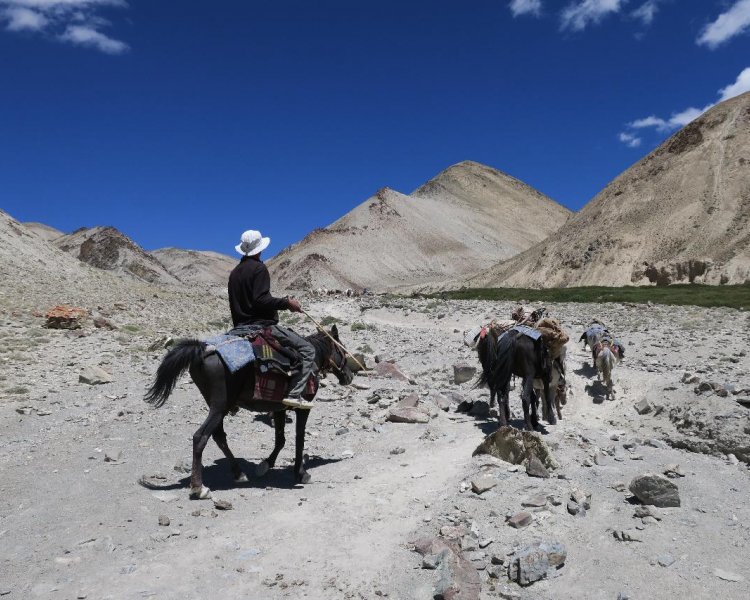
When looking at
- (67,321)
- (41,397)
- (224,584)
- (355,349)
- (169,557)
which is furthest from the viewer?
(355,349)

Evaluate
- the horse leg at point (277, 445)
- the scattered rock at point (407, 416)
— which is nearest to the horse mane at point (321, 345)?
the horse leg at point (277, 445)

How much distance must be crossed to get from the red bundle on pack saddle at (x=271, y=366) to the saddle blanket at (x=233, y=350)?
0.31 ft

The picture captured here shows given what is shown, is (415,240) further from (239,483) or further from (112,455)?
(239,483)

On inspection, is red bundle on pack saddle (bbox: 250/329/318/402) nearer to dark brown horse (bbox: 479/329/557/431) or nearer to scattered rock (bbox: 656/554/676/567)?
dark brown horse (bbox: 479/329/557/431)

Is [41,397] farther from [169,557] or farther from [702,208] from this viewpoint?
[702,208]

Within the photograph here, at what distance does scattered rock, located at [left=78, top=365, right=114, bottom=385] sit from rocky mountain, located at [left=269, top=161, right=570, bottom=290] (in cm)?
7352

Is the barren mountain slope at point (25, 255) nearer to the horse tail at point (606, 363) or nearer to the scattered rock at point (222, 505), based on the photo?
the scattered rock at point (222, 505)

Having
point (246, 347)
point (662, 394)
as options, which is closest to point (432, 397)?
point (662, 394)

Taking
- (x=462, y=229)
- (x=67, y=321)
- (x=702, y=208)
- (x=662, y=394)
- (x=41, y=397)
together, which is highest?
(x=462, y=229)

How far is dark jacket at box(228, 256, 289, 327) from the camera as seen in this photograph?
757 cm

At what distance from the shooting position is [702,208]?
61.9 meters

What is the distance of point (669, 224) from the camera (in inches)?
2486

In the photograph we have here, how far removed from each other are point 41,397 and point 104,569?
7.28m

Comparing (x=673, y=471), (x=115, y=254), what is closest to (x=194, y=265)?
(x=115, y=254)
